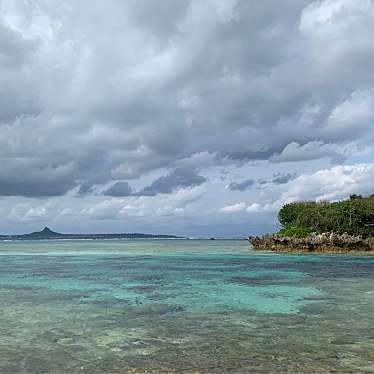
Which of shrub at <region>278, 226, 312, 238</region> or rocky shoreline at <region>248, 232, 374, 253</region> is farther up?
shrub at <region>278, 226, 312, 238</region>

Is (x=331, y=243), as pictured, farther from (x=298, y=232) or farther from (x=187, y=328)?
(x=187, y=328)

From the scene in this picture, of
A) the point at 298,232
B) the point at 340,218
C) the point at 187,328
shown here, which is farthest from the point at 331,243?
the point at 187,328

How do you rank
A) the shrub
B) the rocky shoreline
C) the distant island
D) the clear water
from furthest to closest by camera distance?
the shrub → the distant island → the rocky shoreline → the clear water

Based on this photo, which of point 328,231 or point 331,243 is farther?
point 328,231

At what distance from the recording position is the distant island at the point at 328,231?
75.2 meters

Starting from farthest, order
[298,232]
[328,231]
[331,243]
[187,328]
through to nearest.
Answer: [328,231], [298,232], [331,243], [187,328]

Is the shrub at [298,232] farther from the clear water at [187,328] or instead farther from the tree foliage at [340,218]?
the clear water at [187,328]

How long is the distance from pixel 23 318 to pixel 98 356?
716 centimetres

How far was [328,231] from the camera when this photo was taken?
8469 cm

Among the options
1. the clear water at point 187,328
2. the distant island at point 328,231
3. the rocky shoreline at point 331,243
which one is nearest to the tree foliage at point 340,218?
the distant island at point 328,231

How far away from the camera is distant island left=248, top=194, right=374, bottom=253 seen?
75250 mm

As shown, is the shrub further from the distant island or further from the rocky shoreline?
the rocky shoreline

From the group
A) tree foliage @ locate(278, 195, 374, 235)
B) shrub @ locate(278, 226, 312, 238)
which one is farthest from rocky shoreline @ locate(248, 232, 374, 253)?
tree foliage @ locate(278, 195, 374, 235)

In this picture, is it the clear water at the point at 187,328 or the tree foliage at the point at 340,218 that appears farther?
the tree foliage at the point at 340,218
